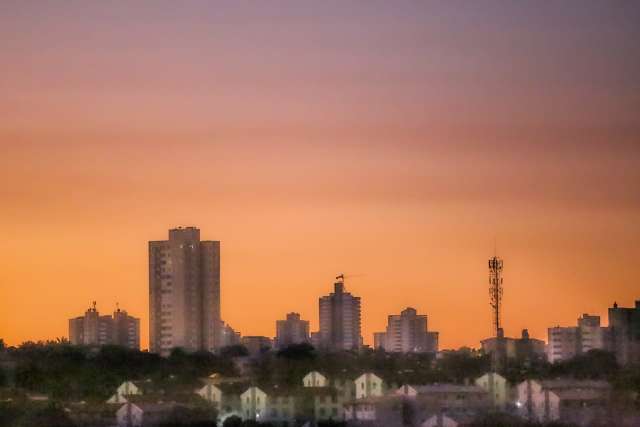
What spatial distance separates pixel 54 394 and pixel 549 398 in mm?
5727

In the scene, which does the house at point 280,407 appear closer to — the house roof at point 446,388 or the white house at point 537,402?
the house roof at point 446,388

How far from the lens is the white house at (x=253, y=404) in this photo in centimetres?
2477

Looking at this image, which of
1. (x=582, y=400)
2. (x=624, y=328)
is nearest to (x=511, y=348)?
(x=624, y=328)

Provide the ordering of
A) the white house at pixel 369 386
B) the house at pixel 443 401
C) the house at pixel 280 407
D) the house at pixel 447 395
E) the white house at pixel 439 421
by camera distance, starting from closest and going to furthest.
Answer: the white house at pixel 439 421
the house at pixel 443 401
the house at pixel 280 407
the house at pixel 447 395
the white house at pixel 369 386

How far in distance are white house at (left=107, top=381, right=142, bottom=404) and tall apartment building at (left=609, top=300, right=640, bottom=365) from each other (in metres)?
7.90

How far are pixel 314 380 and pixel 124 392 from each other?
8.00 feet

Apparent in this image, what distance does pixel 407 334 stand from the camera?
4038 cm

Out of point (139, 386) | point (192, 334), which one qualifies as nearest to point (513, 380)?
point (139, 386)

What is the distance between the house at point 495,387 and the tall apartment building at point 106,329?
39.2ft

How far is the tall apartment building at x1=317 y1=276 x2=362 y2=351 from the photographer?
40.4 metres

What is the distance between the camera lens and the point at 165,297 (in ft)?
129

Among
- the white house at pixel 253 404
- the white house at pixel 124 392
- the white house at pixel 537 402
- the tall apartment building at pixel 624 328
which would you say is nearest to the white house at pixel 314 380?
the white house at pixel 253 404

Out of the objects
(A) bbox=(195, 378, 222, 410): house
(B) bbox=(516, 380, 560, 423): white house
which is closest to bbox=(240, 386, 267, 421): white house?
(A) bbox=(195, 378, 222, 410): house

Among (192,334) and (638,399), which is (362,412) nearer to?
(638,399)
